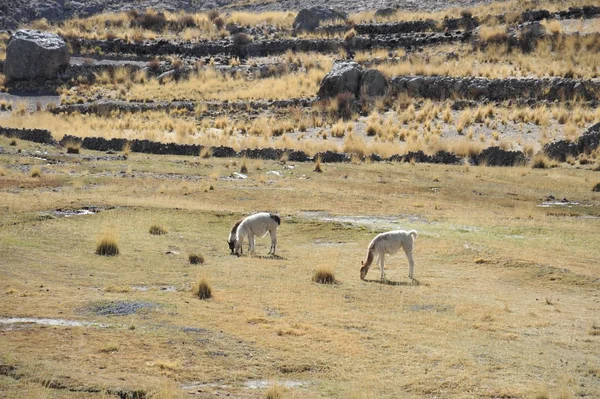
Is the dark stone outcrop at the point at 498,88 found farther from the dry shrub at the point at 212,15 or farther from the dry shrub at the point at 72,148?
the dry shrub at the point at 212,15

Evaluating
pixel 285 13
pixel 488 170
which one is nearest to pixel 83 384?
pixel 488 170

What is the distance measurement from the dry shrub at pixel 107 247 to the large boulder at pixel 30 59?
5324 centimetres

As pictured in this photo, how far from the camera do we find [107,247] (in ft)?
69.4

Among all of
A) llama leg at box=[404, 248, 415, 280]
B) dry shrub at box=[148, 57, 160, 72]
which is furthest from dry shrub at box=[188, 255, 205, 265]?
dry shrub at box=[148, 57, 160, 72]

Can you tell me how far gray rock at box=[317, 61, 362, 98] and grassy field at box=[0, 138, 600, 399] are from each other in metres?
26.3

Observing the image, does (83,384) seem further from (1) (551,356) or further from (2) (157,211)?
(2) (157,211)

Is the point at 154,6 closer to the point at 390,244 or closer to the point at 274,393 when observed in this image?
the point at 390,244

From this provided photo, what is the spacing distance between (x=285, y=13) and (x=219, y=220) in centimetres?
6424

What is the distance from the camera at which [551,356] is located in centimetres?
1421

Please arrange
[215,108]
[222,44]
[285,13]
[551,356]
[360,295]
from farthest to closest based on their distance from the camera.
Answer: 1. [285,13]
2. [222,44]
3. [215,108]
4. [360,295]
5. [551,356]

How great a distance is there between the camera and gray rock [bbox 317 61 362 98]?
61.0 metres

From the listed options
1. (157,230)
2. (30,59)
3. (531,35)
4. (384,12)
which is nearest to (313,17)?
(384,12)

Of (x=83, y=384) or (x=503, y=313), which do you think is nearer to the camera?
(x=83, y=384)

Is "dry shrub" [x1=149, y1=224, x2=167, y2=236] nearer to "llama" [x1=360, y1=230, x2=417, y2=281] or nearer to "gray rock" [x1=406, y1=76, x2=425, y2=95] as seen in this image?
"llama" [x1=360, y1=230, x2=417, y2=281]
